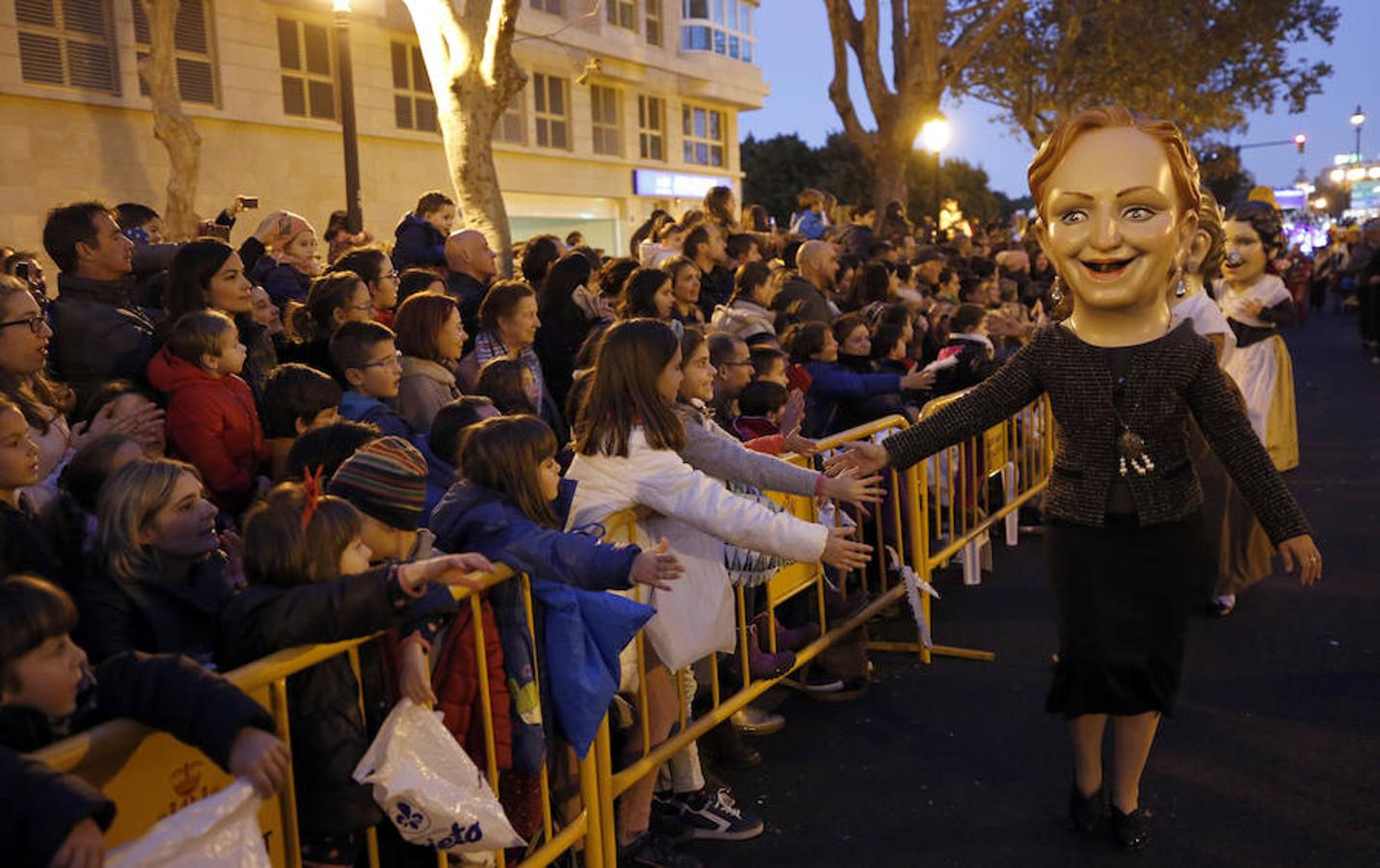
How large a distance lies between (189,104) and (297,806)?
1712cm

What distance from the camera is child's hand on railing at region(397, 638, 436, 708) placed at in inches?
104

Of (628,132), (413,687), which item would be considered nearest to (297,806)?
(413,687)

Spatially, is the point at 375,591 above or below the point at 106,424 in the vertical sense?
below

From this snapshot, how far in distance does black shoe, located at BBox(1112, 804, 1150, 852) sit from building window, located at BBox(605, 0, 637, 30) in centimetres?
2613

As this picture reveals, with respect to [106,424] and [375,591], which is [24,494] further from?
[375,591]

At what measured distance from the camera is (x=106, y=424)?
12.4ft

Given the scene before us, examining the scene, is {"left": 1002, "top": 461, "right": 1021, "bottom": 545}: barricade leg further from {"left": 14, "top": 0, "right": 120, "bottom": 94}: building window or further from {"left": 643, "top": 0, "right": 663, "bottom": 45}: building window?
{"left": 643, "top": 0, "right": 663, "bottom": 45}: building window

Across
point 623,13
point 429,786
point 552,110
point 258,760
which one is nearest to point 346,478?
point 429,786

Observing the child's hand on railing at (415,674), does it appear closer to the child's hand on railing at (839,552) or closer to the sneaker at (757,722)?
the child's hand on railing at (839,552)

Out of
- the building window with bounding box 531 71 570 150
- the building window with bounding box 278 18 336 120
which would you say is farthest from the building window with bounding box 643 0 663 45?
the building window with bounding box 278 18 336 120

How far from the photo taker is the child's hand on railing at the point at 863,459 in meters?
3.92

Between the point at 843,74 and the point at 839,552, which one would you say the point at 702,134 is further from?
the point at 839,552

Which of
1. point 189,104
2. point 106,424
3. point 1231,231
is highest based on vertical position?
point 189,104

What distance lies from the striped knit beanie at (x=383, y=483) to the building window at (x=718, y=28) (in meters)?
29.3
